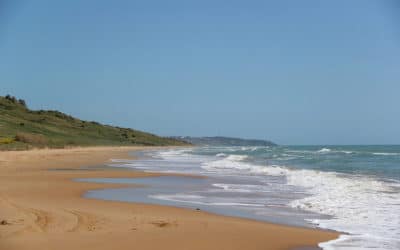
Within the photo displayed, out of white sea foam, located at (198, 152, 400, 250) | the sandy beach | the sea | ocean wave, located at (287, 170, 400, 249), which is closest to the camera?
the sandy beach

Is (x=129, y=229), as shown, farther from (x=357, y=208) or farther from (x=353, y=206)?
(x=353, y=206)

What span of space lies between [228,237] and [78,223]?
8.91 ft

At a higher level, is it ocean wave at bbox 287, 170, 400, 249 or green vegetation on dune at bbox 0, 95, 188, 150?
green vegetation on dune at bbox 0, 95, 188, 150

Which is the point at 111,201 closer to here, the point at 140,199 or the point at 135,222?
the point at 140,199

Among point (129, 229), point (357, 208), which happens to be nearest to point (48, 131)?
point (357, 208)

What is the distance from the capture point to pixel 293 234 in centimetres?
907

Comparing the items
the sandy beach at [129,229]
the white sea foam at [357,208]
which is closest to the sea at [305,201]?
the white sea foam at [357,208]

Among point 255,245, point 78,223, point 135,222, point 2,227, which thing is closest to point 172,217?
point 135,222

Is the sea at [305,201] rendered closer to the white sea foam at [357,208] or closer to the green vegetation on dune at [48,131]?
the white sea foam at [357,208]

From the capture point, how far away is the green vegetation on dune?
5207 cm

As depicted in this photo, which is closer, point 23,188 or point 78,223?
point 78,223

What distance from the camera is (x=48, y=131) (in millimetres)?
72750

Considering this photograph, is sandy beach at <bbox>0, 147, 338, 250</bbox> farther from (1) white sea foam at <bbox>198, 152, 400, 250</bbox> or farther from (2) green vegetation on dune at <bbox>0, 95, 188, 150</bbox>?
(2) green vegetation on dune at <bbox>0, 95, 188, 150</bbox>

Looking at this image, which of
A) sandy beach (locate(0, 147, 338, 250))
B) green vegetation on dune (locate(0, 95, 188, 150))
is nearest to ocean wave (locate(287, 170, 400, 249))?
sandy beach (locate(0, 147, 338, 250))
